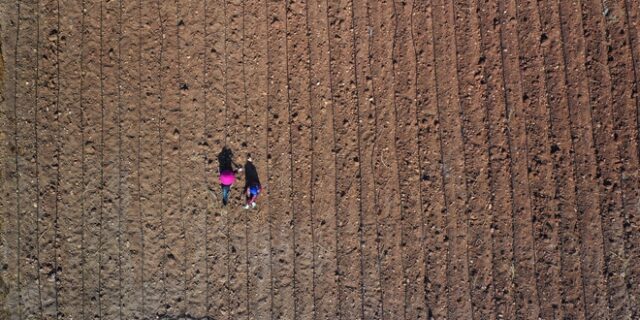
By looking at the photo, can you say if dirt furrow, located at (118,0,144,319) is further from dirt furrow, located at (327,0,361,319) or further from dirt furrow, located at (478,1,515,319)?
dirt furrow, located at (478,1,515,319)

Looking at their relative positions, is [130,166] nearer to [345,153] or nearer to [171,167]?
[171,167]

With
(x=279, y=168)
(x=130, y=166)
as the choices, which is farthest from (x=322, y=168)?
A: (x=130, y=166)

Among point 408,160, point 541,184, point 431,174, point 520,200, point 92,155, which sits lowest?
point 520,200

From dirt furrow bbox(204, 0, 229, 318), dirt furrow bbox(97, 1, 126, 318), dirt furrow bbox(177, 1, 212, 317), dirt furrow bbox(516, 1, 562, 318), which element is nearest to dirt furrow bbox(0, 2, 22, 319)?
dirt furrow bbox(97, 1, 126, 318)

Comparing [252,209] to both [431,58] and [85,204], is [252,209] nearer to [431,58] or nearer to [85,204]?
[85,204]

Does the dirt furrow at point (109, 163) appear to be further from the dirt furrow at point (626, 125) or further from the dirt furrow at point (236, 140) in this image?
the dirt furrow at point (626, 125)
